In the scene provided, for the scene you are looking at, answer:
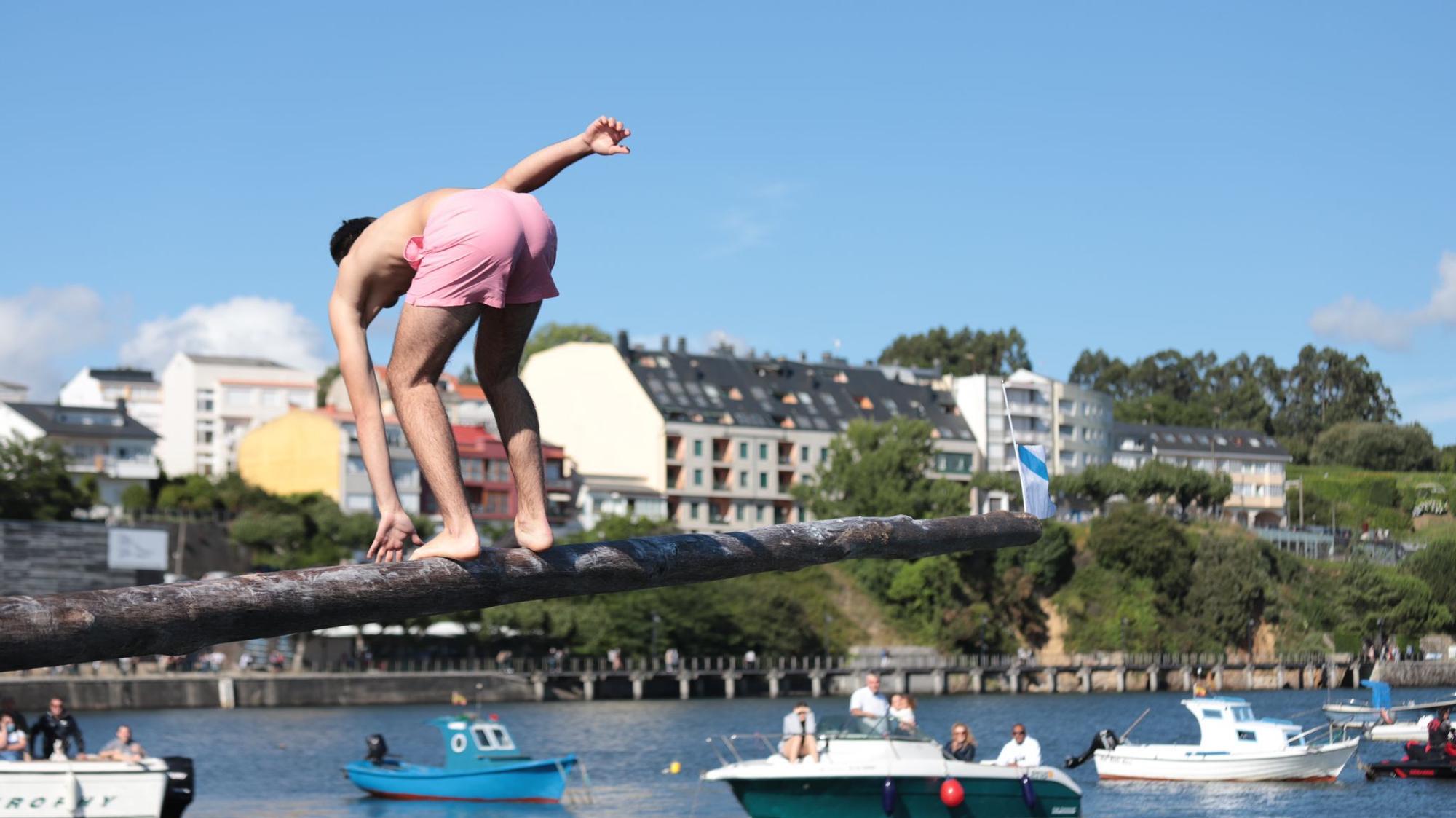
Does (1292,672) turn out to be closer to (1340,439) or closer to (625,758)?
(1340,439)

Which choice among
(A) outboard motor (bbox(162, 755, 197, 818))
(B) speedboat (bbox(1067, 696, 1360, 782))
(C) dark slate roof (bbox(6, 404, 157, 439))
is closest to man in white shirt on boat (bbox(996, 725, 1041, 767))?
(A) outboard motor (bbox(162, 755, 197, 818))

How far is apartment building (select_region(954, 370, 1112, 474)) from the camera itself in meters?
135

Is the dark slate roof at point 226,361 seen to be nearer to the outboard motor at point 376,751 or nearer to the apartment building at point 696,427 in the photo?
the apartment building at point 696,427

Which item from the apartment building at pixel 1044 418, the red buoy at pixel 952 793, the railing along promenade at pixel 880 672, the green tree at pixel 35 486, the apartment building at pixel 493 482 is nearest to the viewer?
the red buoy at pixel 952 793

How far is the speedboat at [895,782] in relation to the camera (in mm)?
26828

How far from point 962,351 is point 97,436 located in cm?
Result: 8252

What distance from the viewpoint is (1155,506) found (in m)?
124

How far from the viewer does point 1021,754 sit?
1096 inches

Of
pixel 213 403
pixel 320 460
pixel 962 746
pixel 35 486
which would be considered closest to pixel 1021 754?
pixel 962 746

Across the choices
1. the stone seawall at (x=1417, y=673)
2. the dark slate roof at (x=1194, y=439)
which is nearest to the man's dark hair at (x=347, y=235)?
the stone seawall at (x=1417, y=673)

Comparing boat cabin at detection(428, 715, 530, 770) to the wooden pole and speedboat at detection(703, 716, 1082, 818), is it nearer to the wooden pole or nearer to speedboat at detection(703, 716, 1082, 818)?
speedboat at detection(703, 716, 1082, 818)

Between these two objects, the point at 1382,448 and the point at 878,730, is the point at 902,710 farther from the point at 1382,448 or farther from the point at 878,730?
the point at 1382,448

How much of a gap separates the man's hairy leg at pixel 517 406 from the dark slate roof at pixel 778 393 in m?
113

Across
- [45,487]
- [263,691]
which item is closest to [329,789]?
[263,691]
